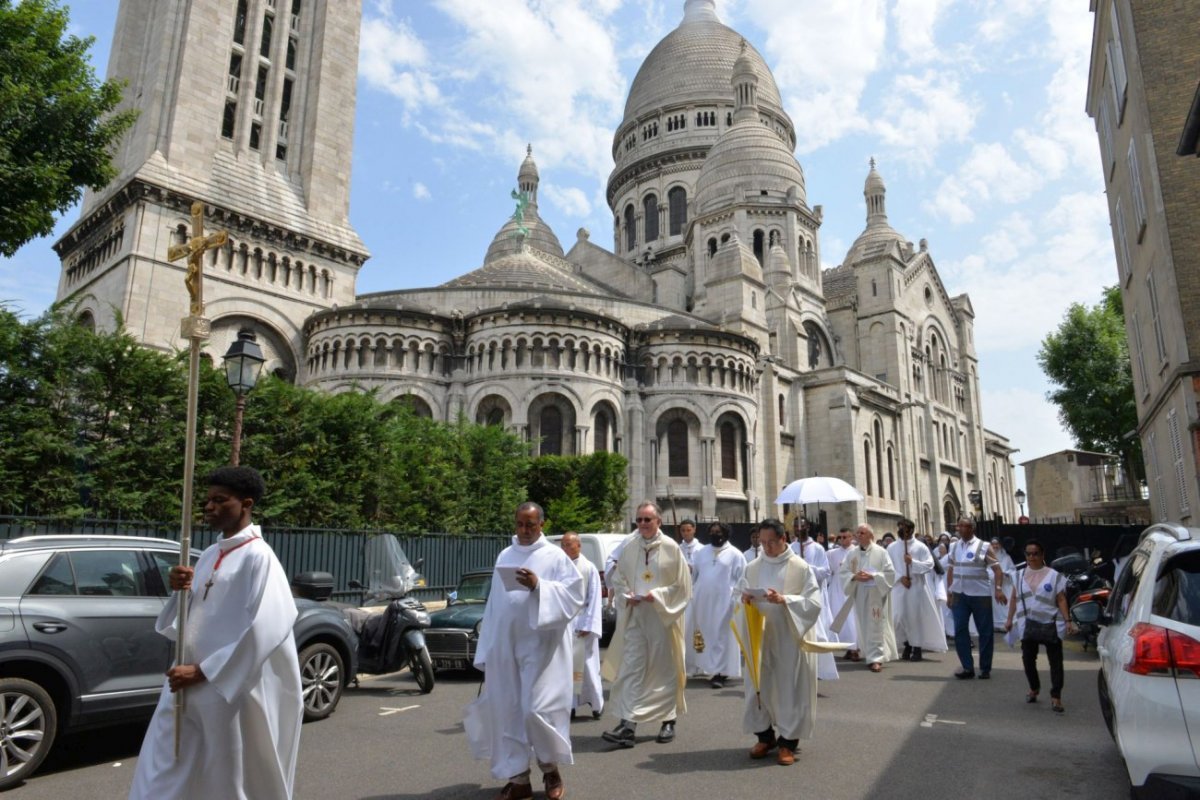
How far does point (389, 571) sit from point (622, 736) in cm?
548

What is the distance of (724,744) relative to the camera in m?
6.46

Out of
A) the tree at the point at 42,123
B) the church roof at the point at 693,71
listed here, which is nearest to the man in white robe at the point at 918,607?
the tree at the point at 42,123

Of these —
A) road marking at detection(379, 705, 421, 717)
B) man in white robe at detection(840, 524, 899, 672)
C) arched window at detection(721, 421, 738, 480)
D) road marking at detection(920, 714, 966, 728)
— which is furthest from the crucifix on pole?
arched window at detection(721, 421, 738, 480)

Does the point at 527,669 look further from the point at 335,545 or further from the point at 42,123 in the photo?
the point at 42,123

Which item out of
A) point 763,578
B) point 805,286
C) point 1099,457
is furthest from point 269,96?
point 1099,457

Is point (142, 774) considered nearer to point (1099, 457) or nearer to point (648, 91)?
point (1099, 457)

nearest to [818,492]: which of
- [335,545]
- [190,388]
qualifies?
[335,545]

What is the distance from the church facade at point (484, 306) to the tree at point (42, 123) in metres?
11.6

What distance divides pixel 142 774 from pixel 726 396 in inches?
1233

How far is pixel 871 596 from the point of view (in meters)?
11.1

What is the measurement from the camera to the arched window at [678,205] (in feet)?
181

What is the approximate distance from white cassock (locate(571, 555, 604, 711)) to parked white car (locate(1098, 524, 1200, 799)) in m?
3.78

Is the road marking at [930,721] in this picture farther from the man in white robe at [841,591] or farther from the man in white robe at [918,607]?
the man in white robe at [918,607]

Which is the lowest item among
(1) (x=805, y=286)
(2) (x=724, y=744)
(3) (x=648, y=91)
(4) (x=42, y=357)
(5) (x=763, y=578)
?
(2) (x=724, y=744)
